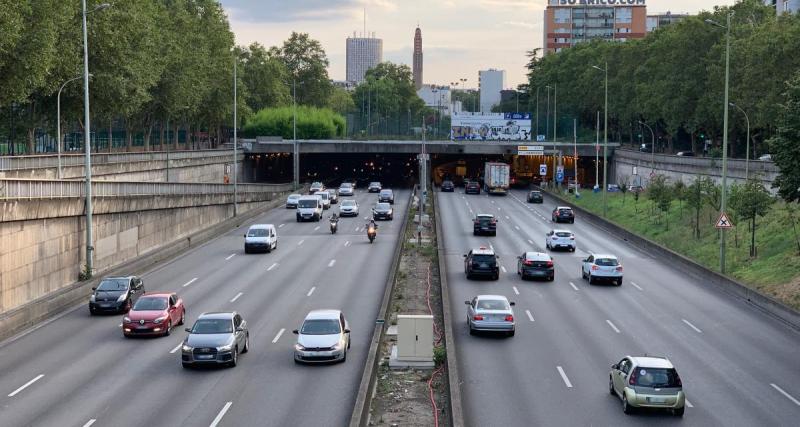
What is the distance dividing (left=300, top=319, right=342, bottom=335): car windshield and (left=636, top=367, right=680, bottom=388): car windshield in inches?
366

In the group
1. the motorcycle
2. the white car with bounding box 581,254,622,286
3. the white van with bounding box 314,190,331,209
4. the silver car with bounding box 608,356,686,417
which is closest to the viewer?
the silver car with bounding box 608,356,686,417

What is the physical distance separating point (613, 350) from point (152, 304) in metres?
14.7

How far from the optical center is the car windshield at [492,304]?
32.5 m

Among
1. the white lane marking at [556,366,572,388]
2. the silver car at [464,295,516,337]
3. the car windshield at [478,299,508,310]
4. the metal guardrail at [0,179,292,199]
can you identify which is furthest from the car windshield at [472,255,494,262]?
the metal guardrail at [0,179,292,199]

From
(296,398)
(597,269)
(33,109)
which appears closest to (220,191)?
(33,109)

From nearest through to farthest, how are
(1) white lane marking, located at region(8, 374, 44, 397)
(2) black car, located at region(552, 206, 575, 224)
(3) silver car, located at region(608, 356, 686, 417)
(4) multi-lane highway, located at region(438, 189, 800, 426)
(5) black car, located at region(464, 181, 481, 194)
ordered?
1. (3) silver car, located at region(608, 356, 686, 417)
2. (4) multi-lane highway, located at region(438, 189, 800, 426)
3. (1) white lane marking, located at region(8, 374, 44, 397)
4. (2) black car, located at region(552, 206, 575, 224)
5. (5) black car, located at region(464, 181, 481, 194)

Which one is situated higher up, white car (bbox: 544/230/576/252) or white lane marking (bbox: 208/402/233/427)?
white car (bbox: 544/230/576/252)

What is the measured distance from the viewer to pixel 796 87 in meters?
36.2

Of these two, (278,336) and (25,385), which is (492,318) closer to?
(278,336)

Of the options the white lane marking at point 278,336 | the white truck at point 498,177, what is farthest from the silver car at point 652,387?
the white truck at point 498,177

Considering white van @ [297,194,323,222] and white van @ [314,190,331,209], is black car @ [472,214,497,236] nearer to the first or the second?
white van @ [297,194,323,222]

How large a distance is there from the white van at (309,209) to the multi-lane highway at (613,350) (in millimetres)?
23281

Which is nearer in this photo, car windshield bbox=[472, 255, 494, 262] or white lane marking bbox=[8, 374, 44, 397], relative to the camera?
white lane marking bbox=[8, 374, 44, 397]

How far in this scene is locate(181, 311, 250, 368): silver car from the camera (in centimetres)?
2733
